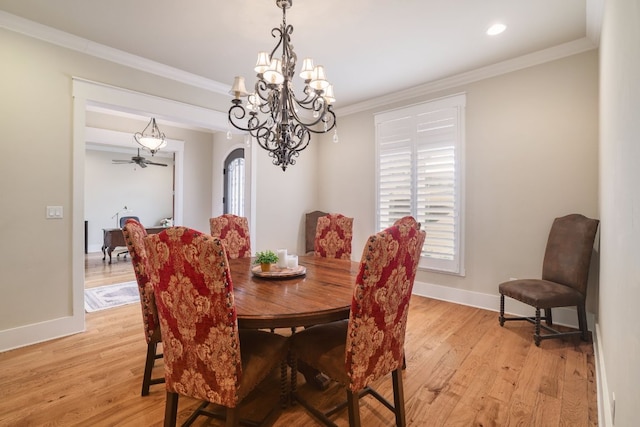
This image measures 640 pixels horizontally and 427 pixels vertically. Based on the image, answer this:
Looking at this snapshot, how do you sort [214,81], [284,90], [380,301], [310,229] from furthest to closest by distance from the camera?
[310,229]
[214,81]
[284,90]
[380,301]

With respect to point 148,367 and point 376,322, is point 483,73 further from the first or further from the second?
point 148,367

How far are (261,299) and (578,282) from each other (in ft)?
9.04

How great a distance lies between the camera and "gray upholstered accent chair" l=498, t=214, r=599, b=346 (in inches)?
101

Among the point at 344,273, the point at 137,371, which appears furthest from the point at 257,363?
the point at 137,371

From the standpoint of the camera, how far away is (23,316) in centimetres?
266

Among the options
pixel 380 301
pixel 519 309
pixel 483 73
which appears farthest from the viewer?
pixel 483 73

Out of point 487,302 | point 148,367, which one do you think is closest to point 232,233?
point 148,367

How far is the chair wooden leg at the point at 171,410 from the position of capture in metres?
1.41

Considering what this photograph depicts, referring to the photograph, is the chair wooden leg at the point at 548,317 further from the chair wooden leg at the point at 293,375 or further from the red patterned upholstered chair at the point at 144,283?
the red patterned upholstered chair at the point at 144,283

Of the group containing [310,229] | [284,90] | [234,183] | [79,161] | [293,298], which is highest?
[284,90]

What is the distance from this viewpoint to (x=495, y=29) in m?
2.64

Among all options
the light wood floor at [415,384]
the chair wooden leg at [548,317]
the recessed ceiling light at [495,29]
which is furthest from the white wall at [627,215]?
the chair wooden leg at [548,317]

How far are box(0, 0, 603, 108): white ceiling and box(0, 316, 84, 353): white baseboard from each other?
2.56m

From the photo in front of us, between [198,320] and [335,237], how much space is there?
6.72ft
